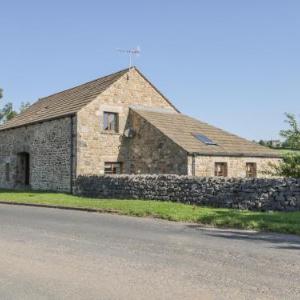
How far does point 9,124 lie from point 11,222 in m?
21.8

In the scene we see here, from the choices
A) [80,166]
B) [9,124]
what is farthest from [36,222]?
[9,124]

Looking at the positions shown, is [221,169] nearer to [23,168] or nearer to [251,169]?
[251,169]

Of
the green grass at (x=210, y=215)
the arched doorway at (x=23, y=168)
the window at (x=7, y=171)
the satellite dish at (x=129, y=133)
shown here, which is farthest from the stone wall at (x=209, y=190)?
the window at (x=7, y=171)

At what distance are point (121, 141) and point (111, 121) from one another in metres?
1.36

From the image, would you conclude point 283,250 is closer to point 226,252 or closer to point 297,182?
point 226,252

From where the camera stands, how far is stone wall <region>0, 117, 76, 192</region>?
27.2m

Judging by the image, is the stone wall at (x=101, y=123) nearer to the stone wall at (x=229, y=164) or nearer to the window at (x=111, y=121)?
the window at (x=111, y=121)

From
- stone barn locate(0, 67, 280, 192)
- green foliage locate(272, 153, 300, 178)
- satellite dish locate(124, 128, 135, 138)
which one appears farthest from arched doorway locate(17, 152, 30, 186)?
green foliage locate(272, 153, 300, 178)

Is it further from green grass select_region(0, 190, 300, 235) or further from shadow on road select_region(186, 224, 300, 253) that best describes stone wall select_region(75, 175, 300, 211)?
shadow on road select_region(186, 224, 300, 253)

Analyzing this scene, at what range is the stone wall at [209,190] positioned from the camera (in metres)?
16.3

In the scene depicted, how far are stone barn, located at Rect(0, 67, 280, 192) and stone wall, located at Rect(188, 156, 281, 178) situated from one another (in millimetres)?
52

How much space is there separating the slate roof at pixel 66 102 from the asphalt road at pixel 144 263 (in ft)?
53.1

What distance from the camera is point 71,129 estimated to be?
1054 inches

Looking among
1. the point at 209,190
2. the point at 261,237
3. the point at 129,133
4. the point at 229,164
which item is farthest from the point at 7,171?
the point at 261,237
